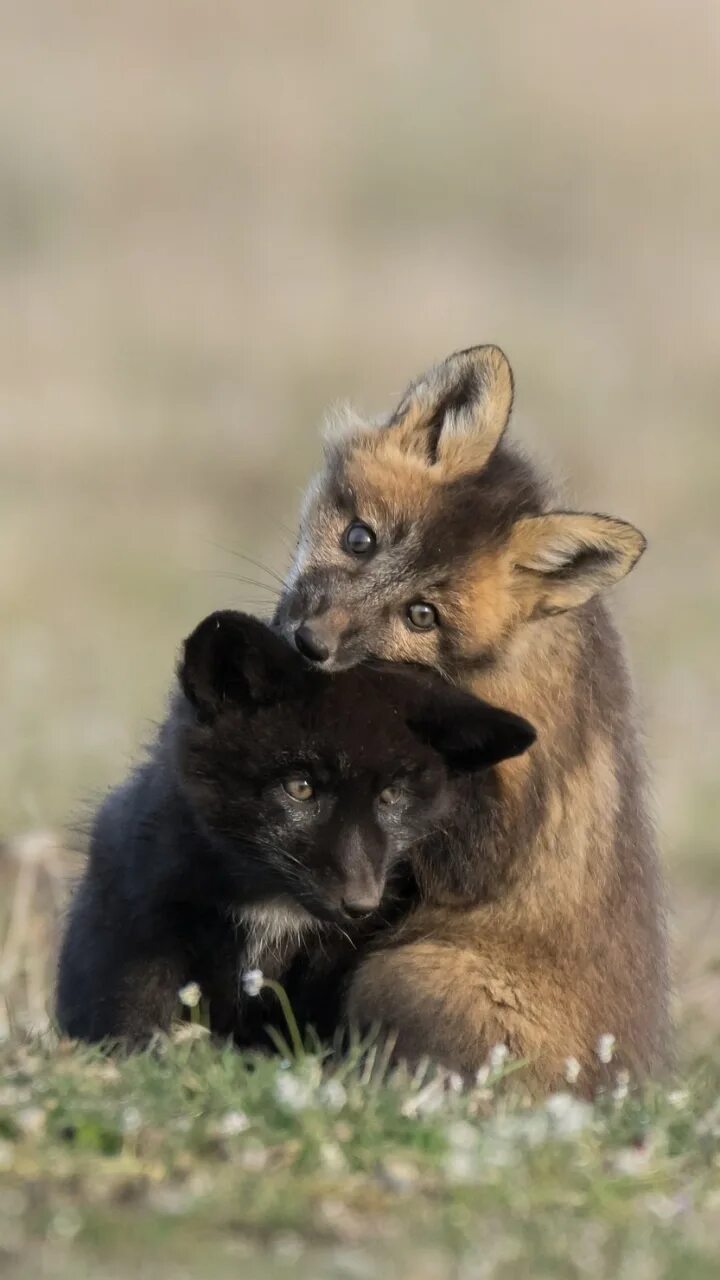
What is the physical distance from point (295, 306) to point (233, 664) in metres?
19.2

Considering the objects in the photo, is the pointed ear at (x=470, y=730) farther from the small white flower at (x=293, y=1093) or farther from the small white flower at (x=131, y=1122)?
the small white flower at (x=131, y=1122)

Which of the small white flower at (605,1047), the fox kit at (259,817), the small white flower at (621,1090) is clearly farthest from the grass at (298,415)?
the fox kit at (259,817)

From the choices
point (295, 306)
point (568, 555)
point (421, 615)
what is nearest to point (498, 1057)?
point (421, 615)

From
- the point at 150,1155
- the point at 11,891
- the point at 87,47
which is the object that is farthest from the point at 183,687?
the point at 87,47

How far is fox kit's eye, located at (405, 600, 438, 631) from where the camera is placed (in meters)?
7.20

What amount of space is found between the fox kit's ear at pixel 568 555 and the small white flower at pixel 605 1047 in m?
1.48

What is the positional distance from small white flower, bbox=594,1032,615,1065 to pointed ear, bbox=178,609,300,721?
1499 mm

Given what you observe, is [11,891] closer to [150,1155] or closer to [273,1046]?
[273,1046]

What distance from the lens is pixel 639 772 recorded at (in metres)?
7.84

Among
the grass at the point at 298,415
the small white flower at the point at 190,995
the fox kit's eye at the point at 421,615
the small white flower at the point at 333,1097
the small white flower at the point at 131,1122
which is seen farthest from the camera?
the fox kit's eye at the point at 421,615

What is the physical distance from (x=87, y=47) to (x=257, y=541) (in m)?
17.6

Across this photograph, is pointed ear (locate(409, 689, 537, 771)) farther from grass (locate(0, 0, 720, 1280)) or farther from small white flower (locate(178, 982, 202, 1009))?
grass (locate(0, 0, 720, 1280))

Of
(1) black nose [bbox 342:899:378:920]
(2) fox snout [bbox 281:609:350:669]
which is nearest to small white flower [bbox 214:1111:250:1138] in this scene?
(1) black nose [bbox 342:899:378:920]

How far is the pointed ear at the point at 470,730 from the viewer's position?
6.64 m
